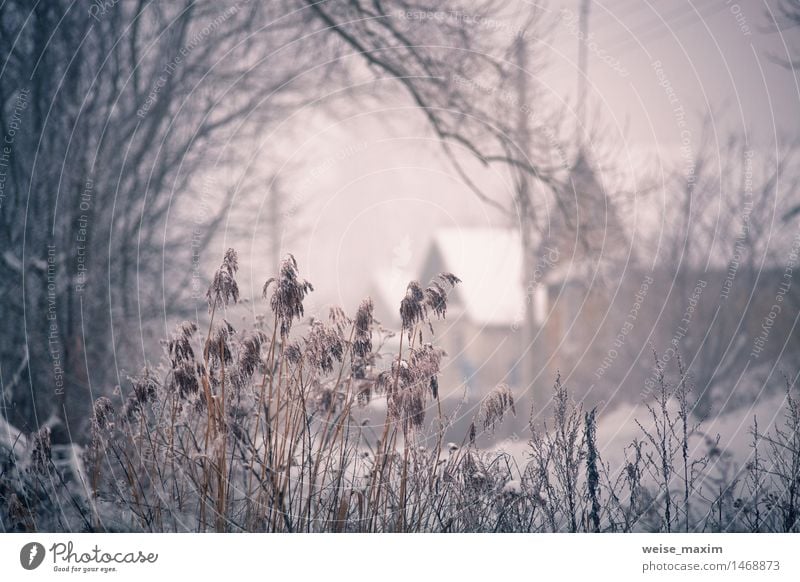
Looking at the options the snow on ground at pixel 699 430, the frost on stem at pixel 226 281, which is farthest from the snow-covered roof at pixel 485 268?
the frost on stem at pixel 226 281

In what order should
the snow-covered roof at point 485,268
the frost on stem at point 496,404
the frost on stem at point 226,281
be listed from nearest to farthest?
1. the frost on stem at point 226,281
2. the frost on stem at point 496,404
3. the snow-covered roof at point 485,268

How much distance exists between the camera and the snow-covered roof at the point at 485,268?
142 inches

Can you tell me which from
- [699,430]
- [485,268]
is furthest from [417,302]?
[699,430]

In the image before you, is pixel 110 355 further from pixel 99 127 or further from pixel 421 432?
pixel 421 432

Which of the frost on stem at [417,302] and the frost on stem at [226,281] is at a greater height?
the frost on stem at [226,281]

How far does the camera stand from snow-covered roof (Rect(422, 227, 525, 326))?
3614 millimetres

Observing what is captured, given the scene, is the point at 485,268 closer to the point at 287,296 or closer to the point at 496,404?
the point at 496,404

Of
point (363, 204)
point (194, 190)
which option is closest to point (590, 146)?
point (363, 204)

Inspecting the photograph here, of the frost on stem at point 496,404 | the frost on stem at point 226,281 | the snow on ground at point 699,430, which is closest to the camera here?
the frost on stem at point 226,281

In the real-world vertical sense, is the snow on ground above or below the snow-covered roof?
below

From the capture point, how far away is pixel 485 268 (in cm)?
365

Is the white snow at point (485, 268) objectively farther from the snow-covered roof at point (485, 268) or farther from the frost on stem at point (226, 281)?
the frost on stem at point (226, 281)

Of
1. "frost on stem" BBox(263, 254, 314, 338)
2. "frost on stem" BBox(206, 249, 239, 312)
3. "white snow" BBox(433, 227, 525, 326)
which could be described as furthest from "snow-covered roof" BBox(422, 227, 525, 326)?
"frost on stem" BBox(206, 249, 239, 312)

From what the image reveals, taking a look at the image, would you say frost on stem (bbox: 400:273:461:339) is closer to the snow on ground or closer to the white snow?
the white snow
